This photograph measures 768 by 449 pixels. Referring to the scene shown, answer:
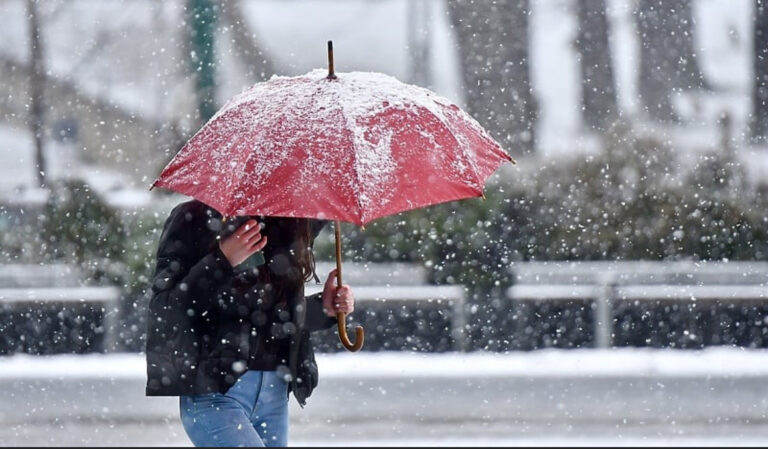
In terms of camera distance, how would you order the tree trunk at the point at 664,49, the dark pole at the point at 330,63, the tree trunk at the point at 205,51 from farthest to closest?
the tree trunk at the point at 664,49
the tree trunk at the point at 205,51
the dark pole at the point at 330,63

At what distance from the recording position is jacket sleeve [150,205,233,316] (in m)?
2.93

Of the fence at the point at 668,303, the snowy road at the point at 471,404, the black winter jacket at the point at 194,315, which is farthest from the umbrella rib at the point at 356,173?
the fence at the point at 668,303

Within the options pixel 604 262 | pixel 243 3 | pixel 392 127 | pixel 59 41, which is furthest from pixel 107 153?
pixel 392 127

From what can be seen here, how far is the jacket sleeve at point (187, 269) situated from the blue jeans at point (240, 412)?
0.23 meters

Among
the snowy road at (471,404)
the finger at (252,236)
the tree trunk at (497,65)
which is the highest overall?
the tree trunk at (497,65)

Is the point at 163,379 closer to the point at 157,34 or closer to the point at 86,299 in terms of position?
the point at 86,299

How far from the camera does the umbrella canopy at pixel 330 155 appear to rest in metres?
2.96

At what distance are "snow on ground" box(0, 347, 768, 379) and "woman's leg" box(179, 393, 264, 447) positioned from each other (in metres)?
4.09

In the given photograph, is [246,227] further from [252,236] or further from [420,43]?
[420,43]

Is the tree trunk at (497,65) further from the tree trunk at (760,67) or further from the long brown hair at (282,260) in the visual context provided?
the long brown hair at (282,260)

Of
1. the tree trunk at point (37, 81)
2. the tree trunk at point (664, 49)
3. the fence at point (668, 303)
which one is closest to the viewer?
the fence at point (668, 303)

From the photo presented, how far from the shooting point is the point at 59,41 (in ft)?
39.4

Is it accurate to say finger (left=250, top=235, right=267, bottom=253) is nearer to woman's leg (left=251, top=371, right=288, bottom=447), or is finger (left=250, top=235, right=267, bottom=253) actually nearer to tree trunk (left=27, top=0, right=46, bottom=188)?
woman's leg (left=251, top=371, right=288, bottom=447)

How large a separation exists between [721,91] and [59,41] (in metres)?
6.70
